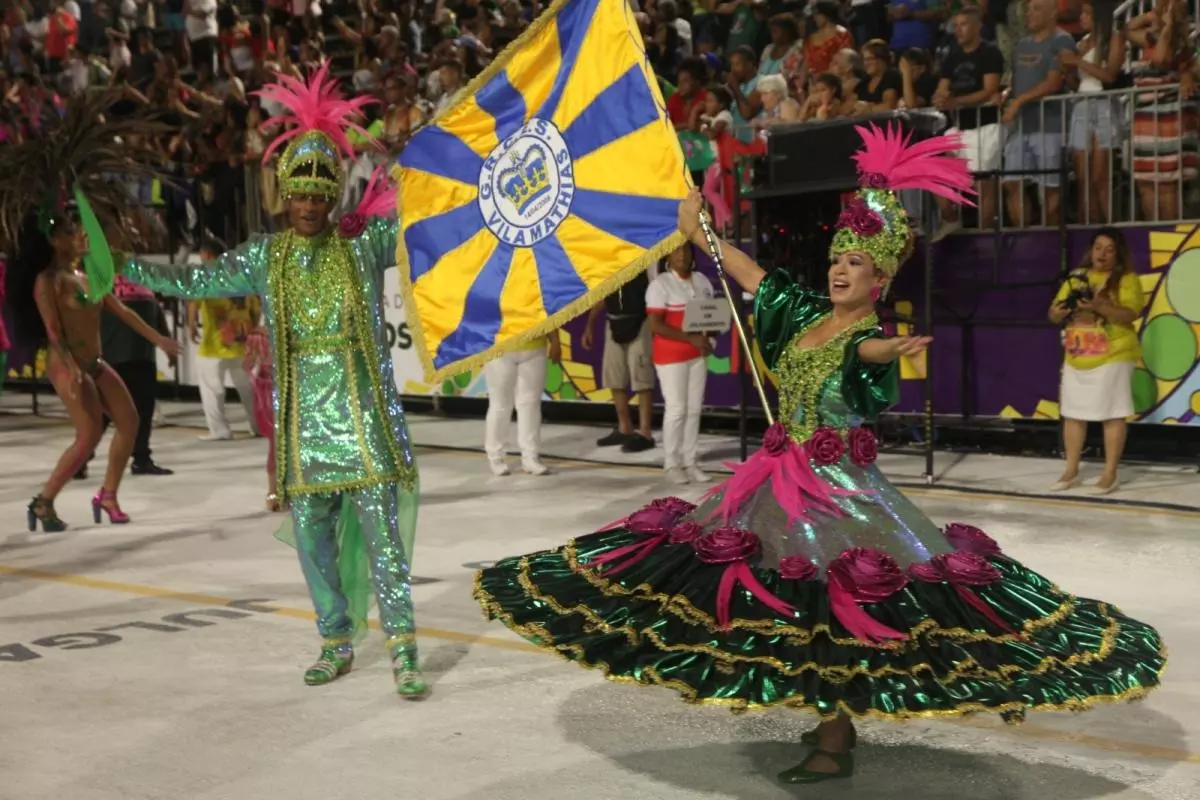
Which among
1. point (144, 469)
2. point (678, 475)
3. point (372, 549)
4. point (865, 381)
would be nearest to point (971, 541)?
point (865, 381)

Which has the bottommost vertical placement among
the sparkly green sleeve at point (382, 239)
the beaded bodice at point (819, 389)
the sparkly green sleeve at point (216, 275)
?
the beaded bodice at point (819, 389)

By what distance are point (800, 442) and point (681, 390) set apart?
Result: 6.86m

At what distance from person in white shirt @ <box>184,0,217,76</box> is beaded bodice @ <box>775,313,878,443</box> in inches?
681

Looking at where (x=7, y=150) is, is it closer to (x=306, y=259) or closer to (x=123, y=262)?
(x=123, y=262)

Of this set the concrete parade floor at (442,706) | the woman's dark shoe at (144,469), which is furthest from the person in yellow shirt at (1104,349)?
the woman's dark shoe at (144,469)

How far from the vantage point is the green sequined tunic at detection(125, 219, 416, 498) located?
614 cm

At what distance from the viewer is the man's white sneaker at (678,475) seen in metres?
11.7

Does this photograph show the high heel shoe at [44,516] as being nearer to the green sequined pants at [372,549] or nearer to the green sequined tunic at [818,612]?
the green sequined pants at [372,549]

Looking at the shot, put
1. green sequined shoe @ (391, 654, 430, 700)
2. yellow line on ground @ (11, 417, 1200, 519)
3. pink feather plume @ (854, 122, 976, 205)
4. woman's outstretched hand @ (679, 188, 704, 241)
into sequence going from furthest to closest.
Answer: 1. yellow line on ground @ (11, 417, 1200, 519)
2. green sequined shoe @ (391, 654, 430, 700)
3. woman's outstretched hand @ (679, 188, 704, 241)
4. pink feather plume @ (854, 122, 976, 205)

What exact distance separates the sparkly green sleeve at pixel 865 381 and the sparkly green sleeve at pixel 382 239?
2.21m

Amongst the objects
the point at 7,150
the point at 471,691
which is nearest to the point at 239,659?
the point at 471,691

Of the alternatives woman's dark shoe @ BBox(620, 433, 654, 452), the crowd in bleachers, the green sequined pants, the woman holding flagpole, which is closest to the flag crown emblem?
the woman holding flagpole

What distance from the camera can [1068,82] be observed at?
12.1 m

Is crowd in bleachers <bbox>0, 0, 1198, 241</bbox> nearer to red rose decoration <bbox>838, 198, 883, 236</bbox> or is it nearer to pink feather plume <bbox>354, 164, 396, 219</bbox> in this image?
pink feather plume <bbox>354, 164, 396, 219</bbox>
